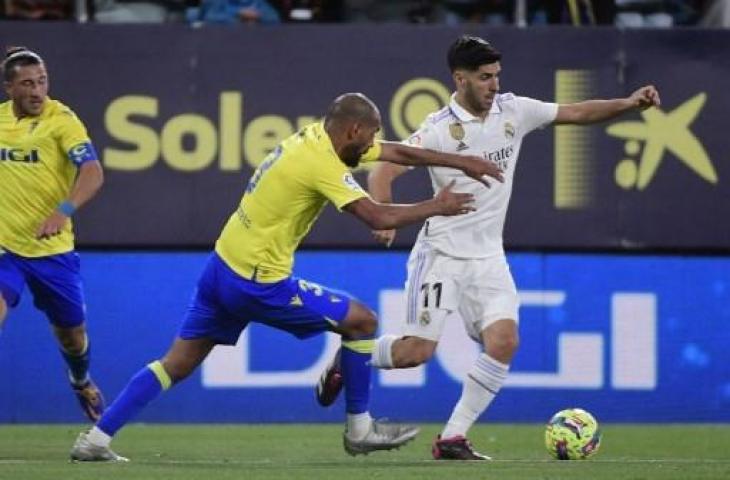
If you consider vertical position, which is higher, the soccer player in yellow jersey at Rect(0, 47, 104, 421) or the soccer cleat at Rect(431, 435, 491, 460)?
the soccer player in yellow jersey at Rect(0, 47, 104, 421)

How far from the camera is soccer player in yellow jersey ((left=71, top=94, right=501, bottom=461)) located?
391 inches

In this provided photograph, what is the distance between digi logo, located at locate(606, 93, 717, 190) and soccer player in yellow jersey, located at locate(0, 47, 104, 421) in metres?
5.07

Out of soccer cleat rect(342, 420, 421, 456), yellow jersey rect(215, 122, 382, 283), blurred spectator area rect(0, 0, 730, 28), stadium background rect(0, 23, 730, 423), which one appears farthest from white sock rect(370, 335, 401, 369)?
blurred spectator area rect(0, 0, 730, 28)

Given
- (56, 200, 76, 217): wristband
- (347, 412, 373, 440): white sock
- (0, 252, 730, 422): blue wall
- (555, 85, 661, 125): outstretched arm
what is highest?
(555, 85, 661, 125): outstretched arm

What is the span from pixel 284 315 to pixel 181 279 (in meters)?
5.15

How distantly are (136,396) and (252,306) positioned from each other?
816 mm

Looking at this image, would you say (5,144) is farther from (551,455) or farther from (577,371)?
(577,371)

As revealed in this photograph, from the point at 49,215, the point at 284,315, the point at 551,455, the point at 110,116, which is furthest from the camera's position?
the point at 110,116

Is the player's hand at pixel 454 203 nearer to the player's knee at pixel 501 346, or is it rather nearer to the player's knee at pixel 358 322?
the player's knee at pixel 358 322

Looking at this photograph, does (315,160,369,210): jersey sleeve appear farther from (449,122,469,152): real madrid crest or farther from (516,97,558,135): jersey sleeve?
(516,97,558,135): jersey sleeve

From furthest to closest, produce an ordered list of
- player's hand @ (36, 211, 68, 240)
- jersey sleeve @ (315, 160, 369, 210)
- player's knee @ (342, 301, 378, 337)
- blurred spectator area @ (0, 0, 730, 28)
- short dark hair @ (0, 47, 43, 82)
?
blurred spectator area @ (0, 0, 730, 28), short dark hair @ (0, 47, 43, 82), player's hand @ (36, 211, 68, 240), player's knee @ (342, 301, 378, 337), jersey sleeve @ (315, 160, 369, 210)

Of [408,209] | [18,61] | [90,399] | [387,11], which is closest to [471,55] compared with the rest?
[408,209]

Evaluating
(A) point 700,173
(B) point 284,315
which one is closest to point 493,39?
(A) point 700,173

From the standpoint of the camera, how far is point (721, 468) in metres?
10.3
